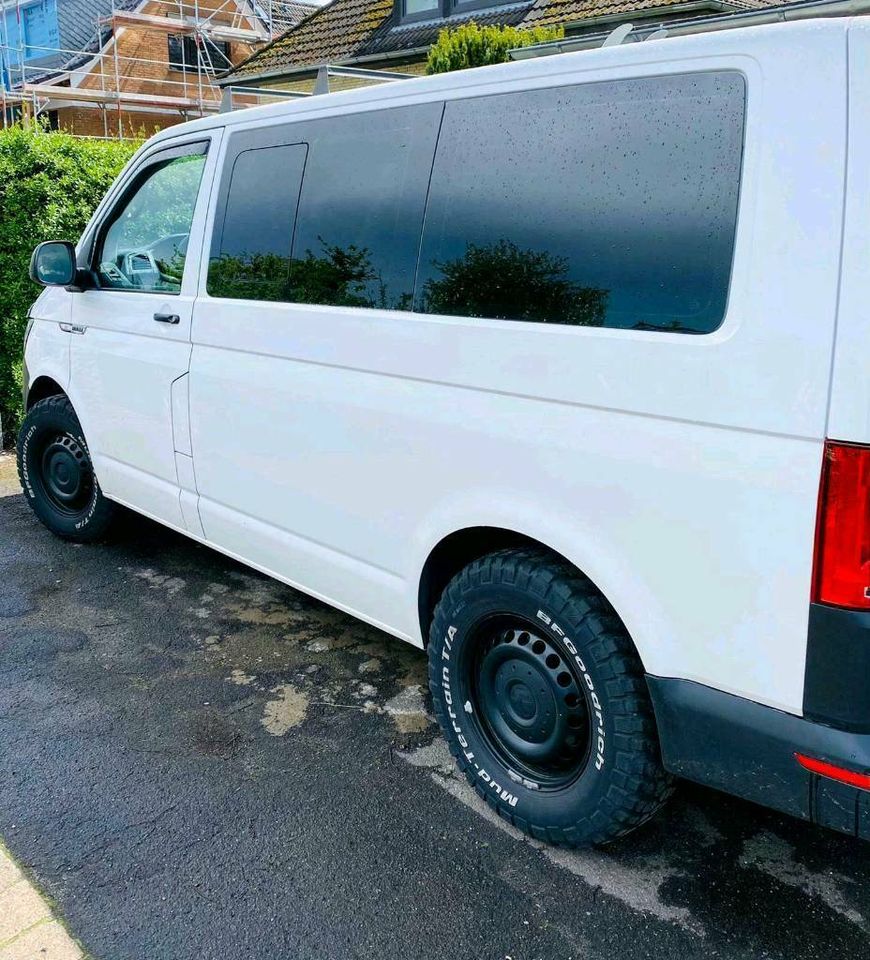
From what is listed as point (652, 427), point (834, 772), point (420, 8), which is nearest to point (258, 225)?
point (652, 427)

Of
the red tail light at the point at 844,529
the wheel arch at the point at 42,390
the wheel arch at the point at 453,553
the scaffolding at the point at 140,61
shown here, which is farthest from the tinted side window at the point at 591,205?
the scaffolding at the point at 140,61

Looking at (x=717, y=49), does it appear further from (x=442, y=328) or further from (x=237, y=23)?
(x=237, y=23)

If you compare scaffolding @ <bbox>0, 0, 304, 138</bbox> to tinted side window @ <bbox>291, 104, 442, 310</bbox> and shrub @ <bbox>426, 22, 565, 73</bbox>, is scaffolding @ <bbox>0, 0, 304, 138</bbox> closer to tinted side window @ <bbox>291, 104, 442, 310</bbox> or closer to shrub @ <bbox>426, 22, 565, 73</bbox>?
shrub @ <bbox>426, 22, 565, 73</bbox>

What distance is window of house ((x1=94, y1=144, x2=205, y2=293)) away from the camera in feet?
12.5

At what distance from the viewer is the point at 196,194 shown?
3.75 m

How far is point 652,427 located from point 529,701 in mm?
904

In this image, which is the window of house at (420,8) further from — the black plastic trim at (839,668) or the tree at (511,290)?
the black plastic trim at (839,668)

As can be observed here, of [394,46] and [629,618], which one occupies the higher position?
[394,46]

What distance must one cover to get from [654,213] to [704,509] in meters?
0.70

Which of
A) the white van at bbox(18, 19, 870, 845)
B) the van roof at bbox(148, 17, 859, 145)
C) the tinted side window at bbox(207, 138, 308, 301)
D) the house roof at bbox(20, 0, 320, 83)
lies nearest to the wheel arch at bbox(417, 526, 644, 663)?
the white van at bbox(18, 19, 870, 845)

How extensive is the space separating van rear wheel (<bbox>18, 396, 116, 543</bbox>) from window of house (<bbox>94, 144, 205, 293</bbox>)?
86 cm

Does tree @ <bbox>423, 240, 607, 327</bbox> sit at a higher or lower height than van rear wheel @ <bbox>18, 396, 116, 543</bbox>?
higher

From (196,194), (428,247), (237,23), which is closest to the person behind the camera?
(428,247)

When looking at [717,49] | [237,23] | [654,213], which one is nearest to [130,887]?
[654,213]
